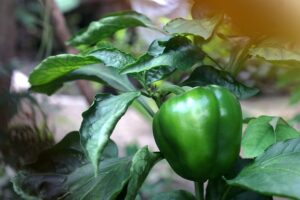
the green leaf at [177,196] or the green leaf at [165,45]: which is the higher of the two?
the green leaf at [165,45]

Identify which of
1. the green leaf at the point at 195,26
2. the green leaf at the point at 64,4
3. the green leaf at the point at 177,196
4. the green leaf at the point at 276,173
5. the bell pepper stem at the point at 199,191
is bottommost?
the green leaf at the point at 64,4

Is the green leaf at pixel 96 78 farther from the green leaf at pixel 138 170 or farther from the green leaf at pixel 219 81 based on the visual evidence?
the green leaf at pixel 138 170

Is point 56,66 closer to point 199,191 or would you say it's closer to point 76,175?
point 76,175

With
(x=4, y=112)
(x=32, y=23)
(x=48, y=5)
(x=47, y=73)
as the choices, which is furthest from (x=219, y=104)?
(x=32, y=23)

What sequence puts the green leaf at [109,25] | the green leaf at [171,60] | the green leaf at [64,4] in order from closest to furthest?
the green leaf at [171,60], the green leaf at [109,25], the green leaf at [64,4]

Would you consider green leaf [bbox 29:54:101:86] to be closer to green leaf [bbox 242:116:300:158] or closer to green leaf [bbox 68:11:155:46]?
green leaf [bbox 68:11:155:46]

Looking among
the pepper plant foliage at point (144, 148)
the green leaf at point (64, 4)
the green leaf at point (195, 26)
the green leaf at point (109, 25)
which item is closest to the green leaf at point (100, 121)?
the pepper plant foliage at point (144, 148)

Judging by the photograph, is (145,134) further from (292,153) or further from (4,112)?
(292,153)
